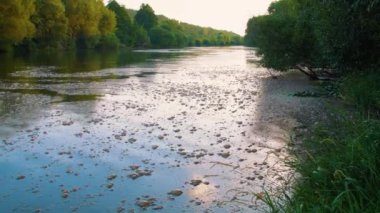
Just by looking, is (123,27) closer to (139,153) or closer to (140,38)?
(140,38)

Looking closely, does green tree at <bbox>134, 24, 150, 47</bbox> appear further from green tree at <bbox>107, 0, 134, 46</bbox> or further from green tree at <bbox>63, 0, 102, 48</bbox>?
green tree at <bbox>63, 0, 102, 48</bbox>

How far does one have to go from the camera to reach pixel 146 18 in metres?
163

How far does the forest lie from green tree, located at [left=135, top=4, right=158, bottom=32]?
132 metres

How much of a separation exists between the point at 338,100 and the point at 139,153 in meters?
11.4

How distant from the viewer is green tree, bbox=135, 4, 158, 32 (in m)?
161

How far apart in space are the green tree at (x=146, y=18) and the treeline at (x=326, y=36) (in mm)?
131800

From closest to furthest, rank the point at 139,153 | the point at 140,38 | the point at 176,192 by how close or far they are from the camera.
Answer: the point at 176,192
the point at 139,153
the point at 140,38

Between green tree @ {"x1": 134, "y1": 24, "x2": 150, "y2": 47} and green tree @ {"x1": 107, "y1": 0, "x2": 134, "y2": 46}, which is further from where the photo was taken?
green tree @ {"x1": 134, "y1": 24, "x2": 150, "y2": 47}

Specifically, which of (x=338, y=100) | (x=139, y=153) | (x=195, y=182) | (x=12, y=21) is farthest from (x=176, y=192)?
(x=12, y=21)

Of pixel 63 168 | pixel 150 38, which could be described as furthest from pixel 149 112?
pixel 150 38

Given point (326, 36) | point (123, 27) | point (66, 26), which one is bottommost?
point (123, 27)

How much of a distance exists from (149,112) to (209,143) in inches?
225

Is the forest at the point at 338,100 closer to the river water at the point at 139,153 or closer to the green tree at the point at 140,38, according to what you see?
the river water at the point at 139,153

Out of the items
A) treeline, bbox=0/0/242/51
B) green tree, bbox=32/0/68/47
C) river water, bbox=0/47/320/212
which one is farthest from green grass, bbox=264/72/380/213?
green tree, bbox=32/0/68/47
